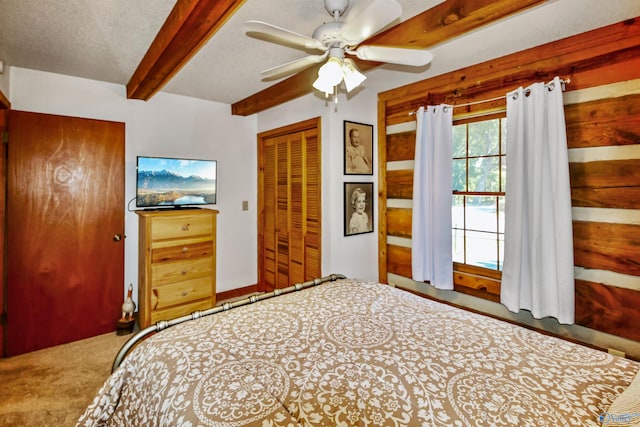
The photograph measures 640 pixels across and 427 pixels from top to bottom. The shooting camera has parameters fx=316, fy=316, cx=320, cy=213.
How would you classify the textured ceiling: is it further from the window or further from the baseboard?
the baseboard

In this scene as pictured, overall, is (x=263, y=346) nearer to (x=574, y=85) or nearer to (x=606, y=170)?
(x=606, y=170)

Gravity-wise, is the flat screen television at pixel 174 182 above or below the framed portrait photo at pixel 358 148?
below

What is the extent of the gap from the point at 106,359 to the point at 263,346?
199cm

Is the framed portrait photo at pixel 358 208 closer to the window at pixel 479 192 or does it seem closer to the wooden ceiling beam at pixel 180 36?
the window at pixel 479 192

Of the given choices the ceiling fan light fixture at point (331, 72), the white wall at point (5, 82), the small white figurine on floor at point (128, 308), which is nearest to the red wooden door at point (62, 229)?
the small white figurine on floor at point (128, 308)

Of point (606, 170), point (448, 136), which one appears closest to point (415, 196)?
point (448, 136)

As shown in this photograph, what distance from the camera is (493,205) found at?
2.53 metres

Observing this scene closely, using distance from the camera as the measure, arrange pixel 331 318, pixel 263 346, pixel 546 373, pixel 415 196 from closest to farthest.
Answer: pixel 546 373 < pixel 263 346 < pixel 331 318 < pixel 415 196

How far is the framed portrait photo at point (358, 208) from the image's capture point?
316 centimetres

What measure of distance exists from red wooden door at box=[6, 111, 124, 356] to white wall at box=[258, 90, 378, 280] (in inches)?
75.3

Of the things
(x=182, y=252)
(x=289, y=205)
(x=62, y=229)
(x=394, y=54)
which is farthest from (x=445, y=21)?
(x=62, y=229)

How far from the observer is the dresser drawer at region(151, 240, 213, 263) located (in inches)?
112

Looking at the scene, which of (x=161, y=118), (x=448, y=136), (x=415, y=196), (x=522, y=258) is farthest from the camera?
(x=161, y=118)

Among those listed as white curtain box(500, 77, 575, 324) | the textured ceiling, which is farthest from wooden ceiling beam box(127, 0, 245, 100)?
white curtain box(500, 77, 575, 324)
